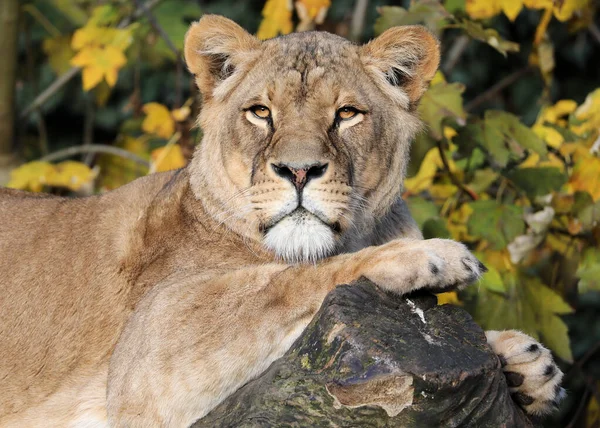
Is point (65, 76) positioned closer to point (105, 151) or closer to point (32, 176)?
Result: point (105, 151)

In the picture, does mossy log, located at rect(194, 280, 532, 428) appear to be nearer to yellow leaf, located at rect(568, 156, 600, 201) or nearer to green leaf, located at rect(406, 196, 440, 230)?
green leaf, located at rect(406, 196, 440, 230)

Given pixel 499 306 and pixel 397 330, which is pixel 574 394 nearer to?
pixel 499 306

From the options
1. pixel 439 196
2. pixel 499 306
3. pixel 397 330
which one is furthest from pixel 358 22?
pixel 397 330

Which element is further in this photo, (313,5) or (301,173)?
(313,5)

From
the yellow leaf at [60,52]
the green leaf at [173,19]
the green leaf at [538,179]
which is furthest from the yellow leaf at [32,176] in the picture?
the green leaf at [538,179]

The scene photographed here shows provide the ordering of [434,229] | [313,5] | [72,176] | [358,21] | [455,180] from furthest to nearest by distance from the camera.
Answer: [358,21] → [72,176] → [313,5] → [455,180] → [434,229]

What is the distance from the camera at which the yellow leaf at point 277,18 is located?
6.66 meters

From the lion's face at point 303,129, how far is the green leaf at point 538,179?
1529 millimetres

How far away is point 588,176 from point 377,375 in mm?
3215

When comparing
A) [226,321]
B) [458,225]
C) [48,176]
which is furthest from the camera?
[48,176]

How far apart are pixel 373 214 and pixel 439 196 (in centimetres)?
236

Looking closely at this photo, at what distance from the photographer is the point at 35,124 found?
1075 cm

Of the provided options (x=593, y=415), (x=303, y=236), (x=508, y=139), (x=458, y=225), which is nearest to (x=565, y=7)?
(x=508, y=139)

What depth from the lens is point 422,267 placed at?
3334mm
